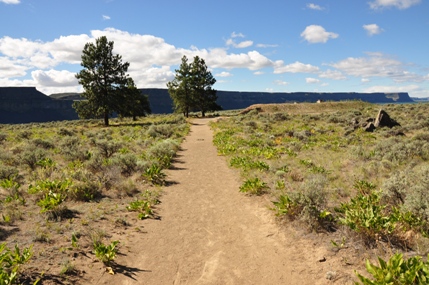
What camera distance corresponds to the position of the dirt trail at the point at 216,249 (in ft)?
18.7

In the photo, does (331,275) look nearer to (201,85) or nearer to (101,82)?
(101,82)

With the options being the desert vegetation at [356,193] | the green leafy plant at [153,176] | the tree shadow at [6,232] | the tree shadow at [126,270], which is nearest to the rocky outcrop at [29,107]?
the green leafy plant at [153,176]

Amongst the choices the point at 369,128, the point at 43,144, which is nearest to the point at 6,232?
the point at 43,144

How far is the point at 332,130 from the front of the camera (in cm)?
2714

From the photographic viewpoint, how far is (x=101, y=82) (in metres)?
37.9

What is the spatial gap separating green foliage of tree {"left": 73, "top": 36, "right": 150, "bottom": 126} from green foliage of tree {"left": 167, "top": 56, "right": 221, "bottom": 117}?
1333 centimetres

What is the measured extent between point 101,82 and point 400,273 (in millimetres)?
39867

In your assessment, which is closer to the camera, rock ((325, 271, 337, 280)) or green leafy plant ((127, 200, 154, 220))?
rock ((325, 271, 337, 280))

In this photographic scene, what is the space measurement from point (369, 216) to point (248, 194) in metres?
4.99

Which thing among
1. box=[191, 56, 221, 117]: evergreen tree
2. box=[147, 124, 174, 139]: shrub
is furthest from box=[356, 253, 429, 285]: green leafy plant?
box=[191, 56, 221, 117]: evergreen tree

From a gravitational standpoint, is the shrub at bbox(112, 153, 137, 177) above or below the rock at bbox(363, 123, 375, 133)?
below

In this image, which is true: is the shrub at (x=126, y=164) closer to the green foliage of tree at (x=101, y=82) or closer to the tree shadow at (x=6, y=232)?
the tree shadow at (x=6, y=232)

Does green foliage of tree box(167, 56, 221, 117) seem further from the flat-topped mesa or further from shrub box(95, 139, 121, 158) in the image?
the flat-topped mesa

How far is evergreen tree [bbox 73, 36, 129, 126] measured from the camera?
120ft
